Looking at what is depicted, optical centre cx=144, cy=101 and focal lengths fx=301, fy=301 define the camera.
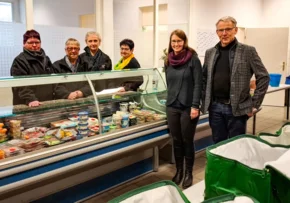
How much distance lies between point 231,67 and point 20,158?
1.74 metres

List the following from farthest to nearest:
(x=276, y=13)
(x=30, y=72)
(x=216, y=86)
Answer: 1. (x=276, y=13)
2. (x=30, y=72)
3. (x=216, y=86)

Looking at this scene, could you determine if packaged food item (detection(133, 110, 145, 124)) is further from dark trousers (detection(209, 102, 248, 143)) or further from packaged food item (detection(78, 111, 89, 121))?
dark trousers (detection(209, 102, 248, 143))

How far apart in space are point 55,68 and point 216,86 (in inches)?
59.8

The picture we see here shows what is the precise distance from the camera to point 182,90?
2.81 m

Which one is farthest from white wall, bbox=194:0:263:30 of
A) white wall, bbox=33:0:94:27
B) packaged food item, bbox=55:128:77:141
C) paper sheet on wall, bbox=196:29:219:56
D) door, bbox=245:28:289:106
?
packaged food item, bbox=55:128:77:141

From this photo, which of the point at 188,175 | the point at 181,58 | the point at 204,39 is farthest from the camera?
the point at 204,39

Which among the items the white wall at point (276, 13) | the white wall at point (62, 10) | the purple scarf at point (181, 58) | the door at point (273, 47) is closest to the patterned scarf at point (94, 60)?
the purple scarf at point (181, 58)

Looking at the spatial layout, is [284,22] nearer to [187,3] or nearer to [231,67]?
[187,3]

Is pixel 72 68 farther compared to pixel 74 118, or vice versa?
pixel 72 68

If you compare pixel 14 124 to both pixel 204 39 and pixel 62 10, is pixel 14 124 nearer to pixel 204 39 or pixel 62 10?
pixel 62 10

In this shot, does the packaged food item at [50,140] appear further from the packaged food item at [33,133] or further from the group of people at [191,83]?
the group of people at [191,83]

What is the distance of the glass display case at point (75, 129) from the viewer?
2.15 metres

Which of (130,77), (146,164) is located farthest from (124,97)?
(146,164)

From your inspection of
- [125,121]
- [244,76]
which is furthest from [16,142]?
[244,76]
